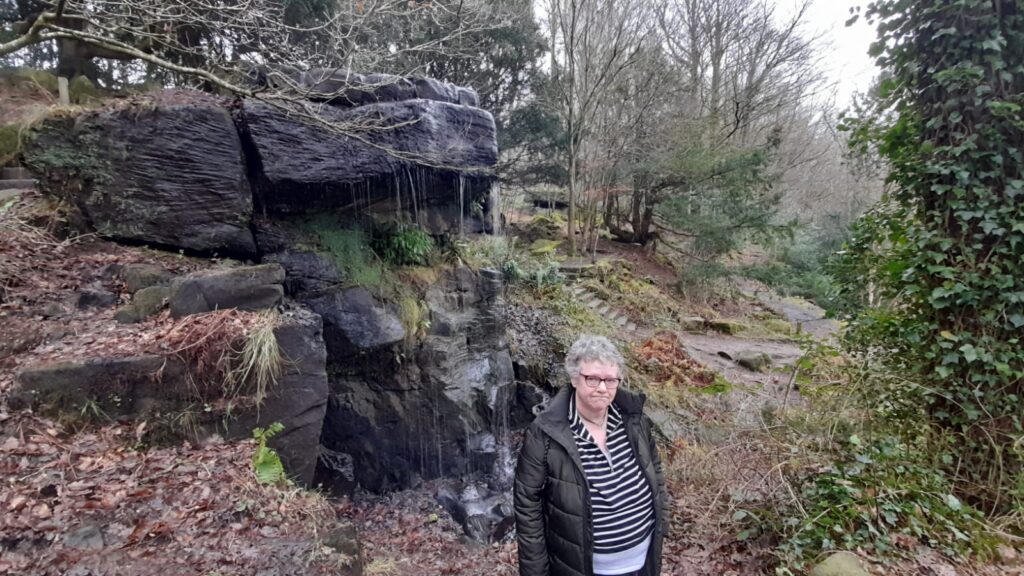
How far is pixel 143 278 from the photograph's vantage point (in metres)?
4.60

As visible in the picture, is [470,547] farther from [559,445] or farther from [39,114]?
[39,114]

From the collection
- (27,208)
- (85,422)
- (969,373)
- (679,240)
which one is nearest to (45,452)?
(85,422)

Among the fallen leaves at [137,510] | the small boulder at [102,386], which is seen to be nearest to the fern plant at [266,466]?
the fallen leaves at [137,510]

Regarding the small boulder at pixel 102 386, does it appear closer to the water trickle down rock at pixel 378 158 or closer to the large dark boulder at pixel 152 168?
the large dark boulder at pixel 152 168

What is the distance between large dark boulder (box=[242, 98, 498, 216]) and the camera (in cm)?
552

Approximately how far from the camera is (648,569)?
2311 mm

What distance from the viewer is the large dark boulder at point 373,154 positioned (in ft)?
18.1

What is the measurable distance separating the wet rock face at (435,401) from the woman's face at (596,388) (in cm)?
468

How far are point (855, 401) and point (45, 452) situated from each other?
5.65 m

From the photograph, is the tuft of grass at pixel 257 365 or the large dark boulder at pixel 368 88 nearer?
→ the tuft of grass at pixel 257 365

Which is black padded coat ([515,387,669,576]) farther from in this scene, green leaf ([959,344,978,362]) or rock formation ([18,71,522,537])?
rock formation ([18,71,522,537])

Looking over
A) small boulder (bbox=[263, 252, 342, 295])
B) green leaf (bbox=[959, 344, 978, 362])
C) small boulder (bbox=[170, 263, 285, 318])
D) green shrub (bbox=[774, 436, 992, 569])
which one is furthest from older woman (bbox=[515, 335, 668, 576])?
small boulder (bbox=[263, 252, 342, 295])

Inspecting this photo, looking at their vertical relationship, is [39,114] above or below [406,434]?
above

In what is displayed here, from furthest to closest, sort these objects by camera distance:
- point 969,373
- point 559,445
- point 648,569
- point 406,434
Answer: point 406,434 < point 969,373 < point 648,569 < point 559,445
